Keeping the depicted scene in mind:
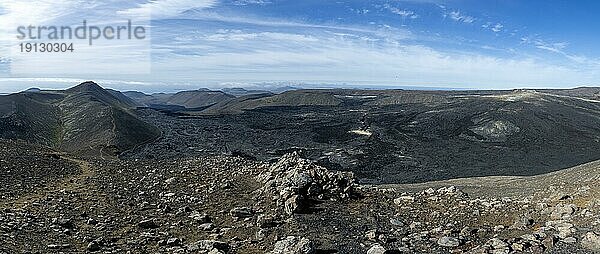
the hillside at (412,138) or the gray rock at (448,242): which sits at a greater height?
the gray rock at (448,242)

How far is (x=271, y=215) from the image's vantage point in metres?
13.3

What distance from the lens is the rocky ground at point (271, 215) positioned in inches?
428

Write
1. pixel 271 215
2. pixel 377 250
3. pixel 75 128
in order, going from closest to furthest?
pixel 377 250 → pixel 271 215 → pixel 75 128

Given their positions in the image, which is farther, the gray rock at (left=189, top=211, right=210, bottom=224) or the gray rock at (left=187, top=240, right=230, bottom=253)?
the gray rock at (left=189, top=211, right=210, bottom=224)

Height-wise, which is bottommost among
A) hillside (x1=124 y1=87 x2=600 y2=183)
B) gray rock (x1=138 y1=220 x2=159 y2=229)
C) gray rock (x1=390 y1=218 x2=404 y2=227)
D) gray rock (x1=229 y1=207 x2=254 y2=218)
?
hillside (x1=124 y1=87 x2=600 y2=183)

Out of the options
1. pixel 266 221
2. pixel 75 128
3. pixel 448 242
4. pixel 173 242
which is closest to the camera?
pixel 448 242

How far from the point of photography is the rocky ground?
1088 cm

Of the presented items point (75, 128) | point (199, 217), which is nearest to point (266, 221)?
point (199, 217)

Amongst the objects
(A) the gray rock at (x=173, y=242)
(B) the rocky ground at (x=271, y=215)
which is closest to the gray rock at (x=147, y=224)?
(B) the rocky ground at (x=271, y=215)

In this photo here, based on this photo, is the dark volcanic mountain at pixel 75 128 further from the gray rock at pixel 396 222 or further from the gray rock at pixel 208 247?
the gray rock at pixel 396 222

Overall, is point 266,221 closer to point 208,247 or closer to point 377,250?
point 208,247

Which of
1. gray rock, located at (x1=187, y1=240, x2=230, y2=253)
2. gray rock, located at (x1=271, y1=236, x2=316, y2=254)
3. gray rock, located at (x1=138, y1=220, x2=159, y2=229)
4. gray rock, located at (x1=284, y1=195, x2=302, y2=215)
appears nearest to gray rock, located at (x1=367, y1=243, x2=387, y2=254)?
gray rock, located at (x1=271, y1=236, x2=316, y2=254)

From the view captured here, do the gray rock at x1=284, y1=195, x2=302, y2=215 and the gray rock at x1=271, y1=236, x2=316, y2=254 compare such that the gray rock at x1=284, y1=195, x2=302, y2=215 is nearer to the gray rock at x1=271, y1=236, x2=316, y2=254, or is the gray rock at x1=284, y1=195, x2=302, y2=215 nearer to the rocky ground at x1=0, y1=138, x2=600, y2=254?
the rocky ground at x1=0, y1=138, x2=600, y2=254

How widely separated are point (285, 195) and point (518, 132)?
5148 centimetres
